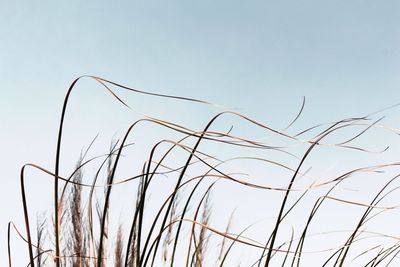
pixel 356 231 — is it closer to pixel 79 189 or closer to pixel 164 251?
pixel 164 251

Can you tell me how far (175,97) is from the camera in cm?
81

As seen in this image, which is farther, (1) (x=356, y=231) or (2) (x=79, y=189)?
(2) (x=79, y=189)

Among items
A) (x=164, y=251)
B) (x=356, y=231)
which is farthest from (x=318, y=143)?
(x=164, y=251)

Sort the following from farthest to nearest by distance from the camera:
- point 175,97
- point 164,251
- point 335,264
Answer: point 164,251 → point 335,264 → point 175,97

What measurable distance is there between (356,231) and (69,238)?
1232 mm

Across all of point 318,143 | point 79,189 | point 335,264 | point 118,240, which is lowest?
point 335,264

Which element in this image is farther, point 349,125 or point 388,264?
point 388,264

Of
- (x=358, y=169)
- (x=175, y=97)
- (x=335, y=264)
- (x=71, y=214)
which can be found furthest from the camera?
(x=71, y=214)

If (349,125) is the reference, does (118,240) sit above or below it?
above

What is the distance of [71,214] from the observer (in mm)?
1883

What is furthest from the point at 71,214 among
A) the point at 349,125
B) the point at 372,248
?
the point at 349,125

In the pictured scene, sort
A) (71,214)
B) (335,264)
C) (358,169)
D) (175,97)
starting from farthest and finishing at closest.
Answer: (71,214), (335,264), (358,169), (175,97)

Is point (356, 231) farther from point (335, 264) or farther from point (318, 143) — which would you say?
point (318, 143)

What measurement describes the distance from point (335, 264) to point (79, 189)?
1079mm
